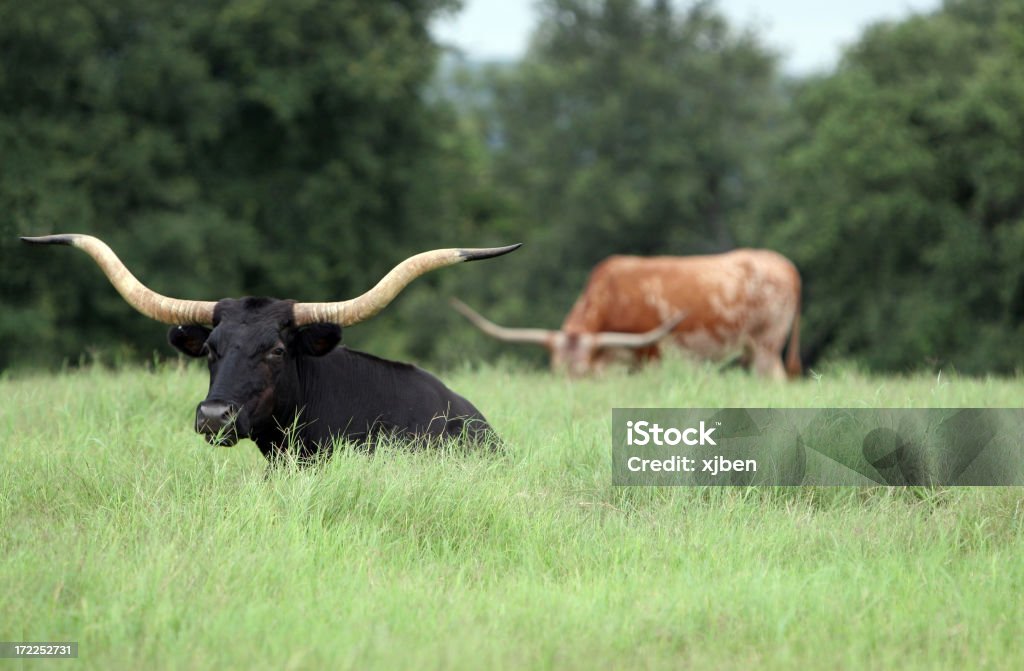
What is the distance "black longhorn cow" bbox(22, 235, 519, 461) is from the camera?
6039 millimetres

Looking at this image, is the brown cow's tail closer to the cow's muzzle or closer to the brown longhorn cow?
the brown longhorn cow

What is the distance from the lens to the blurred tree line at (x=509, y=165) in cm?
1875

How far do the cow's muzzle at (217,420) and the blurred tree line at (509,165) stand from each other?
629 cm

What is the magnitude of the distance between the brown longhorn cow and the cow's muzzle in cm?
1038

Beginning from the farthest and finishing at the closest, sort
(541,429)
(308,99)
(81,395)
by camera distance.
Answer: (308,99), (81,395), (541,429)

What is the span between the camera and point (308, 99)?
20.5 m

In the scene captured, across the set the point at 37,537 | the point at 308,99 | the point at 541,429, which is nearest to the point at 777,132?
the point at 308,99

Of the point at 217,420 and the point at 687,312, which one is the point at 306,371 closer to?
the point at 217,420

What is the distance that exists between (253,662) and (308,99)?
57.9 ft

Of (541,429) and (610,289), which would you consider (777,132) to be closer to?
(610,289)

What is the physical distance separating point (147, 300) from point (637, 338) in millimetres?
10039

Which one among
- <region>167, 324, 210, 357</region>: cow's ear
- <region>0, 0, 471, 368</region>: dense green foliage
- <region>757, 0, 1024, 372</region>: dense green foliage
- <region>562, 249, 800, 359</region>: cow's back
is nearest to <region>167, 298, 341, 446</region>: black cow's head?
<region>167, 324, 210, 357</region>: cow's ear

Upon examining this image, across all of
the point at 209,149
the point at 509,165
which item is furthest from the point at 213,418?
the point at 509,165

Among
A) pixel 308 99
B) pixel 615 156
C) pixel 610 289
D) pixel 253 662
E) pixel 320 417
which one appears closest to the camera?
pixel 253 662
